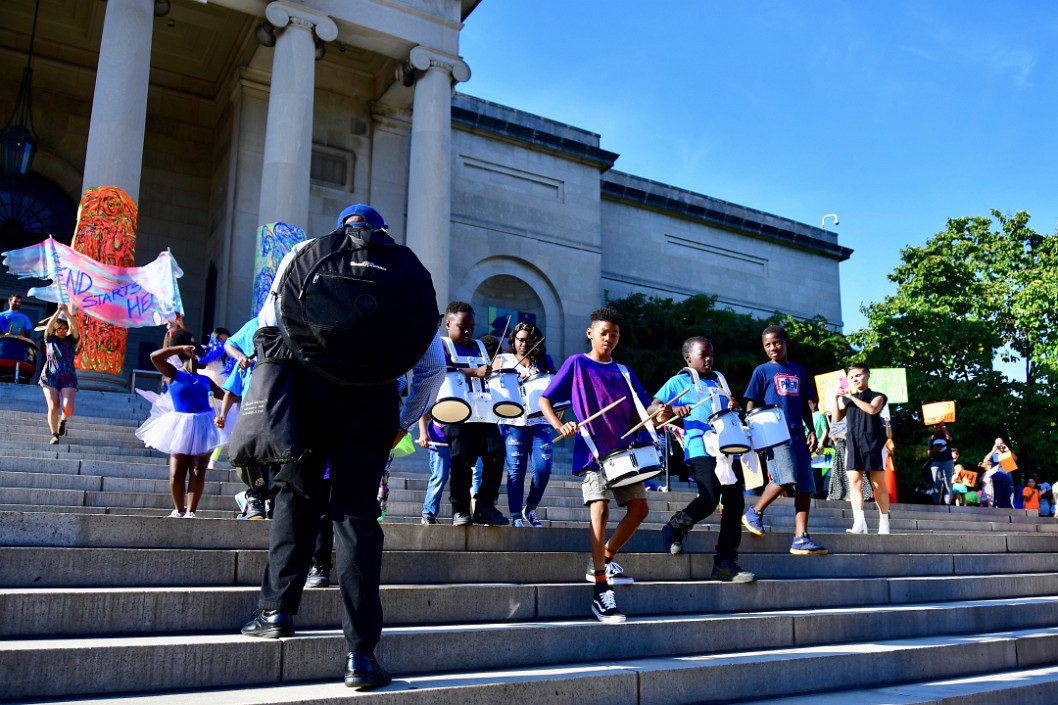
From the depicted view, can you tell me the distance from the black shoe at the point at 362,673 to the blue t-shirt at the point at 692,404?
351cm

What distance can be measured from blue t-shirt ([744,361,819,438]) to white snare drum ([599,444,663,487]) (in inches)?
96.5

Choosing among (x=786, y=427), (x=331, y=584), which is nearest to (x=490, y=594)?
(x=331, y=584)

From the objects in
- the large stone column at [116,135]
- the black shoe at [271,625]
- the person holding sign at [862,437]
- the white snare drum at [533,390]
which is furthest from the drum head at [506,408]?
the large stone column at [116,135]

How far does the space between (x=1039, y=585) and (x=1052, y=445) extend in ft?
57.4

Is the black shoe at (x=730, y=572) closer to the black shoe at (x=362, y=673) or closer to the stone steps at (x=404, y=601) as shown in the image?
the stone steps at (x=404, y=601)

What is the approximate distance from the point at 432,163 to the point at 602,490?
15.8 meters

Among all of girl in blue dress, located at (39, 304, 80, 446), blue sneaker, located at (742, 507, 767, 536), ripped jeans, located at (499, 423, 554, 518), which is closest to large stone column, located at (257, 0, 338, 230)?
girl in blue dress, located at (39, 304, 80, 446)

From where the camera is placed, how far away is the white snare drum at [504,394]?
6.93m

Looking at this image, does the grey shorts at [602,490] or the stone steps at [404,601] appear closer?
the stone steps at [404,601]

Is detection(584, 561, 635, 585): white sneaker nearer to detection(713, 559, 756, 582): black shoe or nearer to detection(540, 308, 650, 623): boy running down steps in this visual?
detection(540, 308, 650, 623): boy running down steps

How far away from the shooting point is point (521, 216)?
2742 cm

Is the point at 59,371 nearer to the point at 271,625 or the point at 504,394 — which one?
the point at 504,394

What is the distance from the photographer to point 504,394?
22.9ft

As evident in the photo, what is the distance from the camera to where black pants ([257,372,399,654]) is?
12.3 ft
